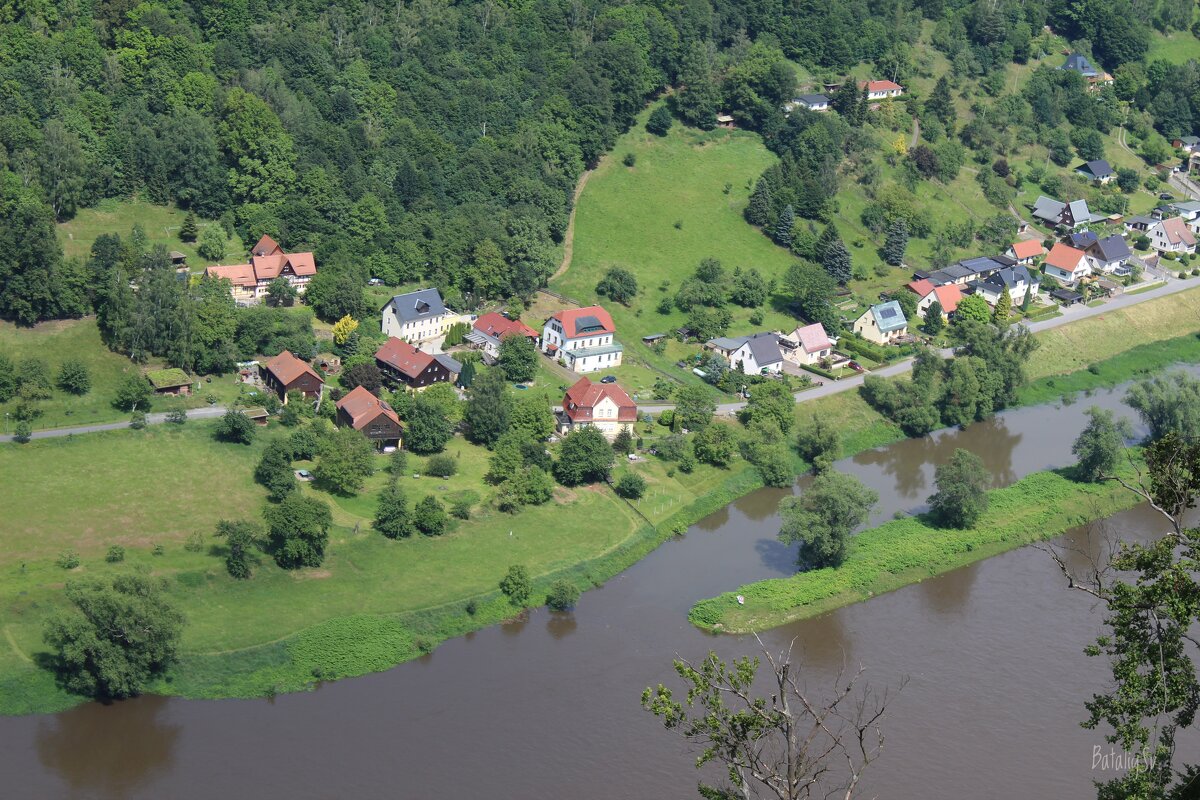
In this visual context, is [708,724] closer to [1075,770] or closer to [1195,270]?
[1075,770]

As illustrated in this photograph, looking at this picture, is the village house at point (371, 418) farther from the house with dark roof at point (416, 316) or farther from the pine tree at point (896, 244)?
the pine tree at point (896, 244)

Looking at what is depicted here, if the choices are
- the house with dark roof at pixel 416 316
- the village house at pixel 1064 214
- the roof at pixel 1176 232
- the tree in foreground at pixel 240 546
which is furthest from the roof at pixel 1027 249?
the tree in foreground at pixel 240 546

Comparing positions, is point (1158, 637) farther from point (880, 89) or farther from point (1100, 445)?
point (880, 89)

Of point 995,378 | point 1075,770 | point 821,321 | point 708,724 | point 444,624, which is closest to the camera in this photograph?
point 708,724

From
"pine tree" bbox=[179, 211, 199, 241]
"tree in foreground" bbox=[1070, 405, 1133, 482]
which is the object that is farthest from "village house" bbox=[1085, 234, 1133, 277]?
"pine tree" bbox=[179, 211, 199, 241]

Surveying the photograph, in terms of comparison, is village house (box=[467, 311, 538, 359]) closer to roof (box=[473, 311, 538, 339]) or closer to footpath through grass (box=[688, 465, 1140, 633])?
roof (box=[473, 311, 538, 339])

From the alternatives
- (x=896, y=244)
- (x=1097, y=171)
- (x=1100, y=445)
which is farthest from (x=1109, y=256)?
(x=1100, y=445)

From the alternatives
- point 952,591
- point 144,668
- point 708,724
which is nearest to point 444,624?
point 144,668
